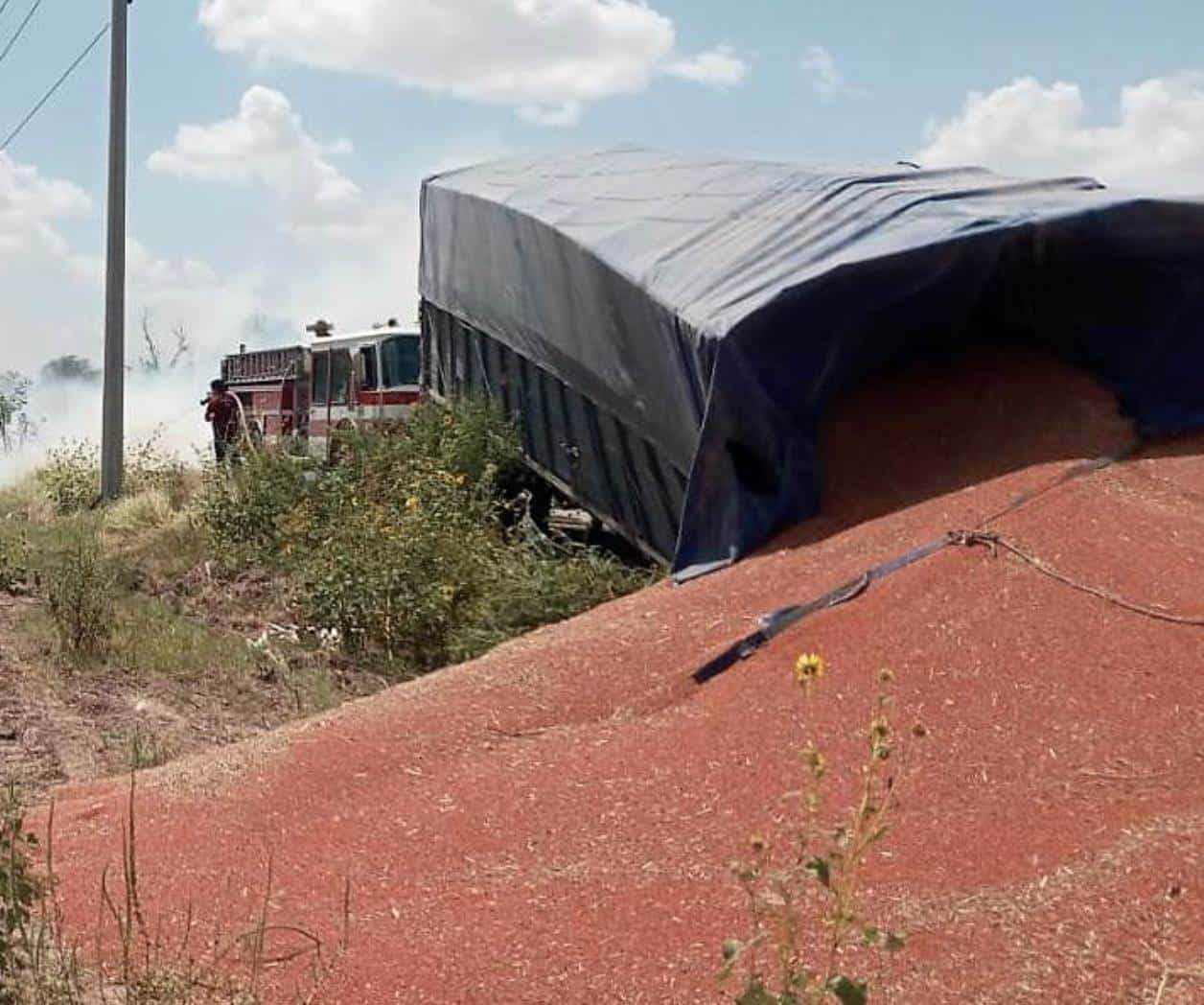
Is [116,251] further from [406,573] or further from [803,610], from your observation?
[803,610]

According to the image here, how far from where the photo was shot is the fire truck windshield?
1948 centimetres

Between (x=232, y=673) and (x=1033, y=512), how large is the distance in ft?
18.6

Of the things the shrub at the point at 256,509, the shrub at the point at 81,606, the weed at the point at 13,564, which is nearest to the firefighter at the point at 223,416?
the weed at the point at 13,564

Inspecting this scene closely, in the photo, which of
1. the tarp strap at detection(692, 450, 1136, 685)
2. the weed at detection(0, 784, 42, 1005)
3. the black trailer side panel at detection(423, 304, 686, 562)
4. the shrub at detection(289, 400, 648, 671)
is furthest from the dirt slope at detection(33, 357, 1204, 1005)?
the black trailer side panel at detection(423, 304, 686, 562)

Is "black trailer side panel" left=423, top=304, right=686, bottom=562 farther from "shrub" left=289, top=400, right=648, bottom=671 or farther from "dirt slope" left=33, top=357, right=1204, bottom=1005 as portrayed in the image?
"dirt slope" left=33, top=357, right=1204, bottom=1005

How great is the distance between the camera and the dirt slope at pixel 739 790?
4340 millimetres

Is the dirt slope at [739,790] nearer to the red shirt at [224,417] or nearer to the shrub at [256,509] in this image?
the shrub at [256,509]

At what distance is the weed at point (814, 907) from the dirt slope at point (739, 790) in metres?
0.13

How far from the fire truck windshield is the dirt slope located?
1230 centimetres

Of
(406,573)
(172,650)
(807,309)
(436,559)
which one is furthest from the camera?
(172,650)

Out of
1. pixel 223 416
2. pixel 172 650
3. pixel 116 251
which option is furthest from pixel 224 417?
pixel 172 650

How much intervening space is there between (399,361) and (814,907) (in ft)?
50.9

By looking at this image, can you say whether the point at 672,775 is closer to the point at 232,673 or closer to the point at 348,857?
the point at 348,857

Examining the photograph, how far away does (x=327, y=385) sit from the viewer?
2138 cm
